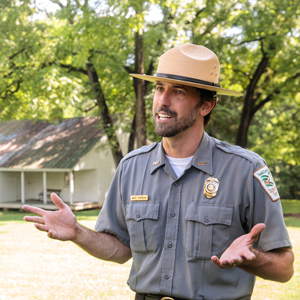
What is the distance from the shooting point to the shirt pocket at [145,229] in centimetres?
310

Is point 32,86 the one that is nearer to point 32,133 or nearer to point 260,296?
point 32,133

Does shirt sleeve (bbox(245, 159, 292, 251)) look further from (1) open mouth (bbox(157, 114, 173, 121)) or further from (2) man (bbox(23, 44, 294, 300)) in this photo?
(1) open mouth (bbox(157, 114, 173, 121))

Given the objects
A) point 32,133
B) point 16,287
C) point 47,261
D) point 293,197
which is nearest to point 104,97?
point 32,133

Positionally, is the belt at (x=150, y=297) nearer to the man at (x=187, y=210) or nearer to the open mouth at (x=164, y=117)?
the man at (x=187, y=210)

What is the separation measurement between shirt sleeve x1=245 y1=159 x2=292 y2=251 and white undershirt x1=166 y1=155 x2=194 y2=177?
19.2 inches

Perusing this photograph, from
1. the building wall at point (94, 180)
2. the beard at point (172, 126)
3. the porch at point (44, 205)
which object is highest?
the beard at point (172, 126)

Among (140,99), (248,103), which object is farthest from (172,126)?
(248,103)

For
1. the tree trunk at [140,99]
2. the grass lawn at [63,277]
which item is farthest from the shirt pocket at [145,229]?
the tree trunk at [140,99]

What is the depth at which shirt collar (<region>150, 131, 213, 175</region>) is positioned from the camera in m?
3.12

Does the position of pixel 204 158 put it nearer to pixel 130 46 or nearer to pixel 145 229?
pixel 145 229

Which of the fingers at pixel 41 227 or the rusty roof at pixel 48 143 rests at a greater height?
the fingers at pixel 41 227

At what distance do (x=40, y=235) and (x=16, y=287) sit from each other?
7.94 meters

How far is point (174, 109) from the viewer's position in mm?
3189

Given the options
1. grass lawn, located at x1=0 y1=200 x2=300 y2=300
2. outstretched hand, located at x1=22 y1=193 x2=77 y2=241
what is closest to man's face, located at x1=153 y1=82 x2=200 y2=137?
outstretched hand, located at x1=22 y1=193 x2=77 y2=241
